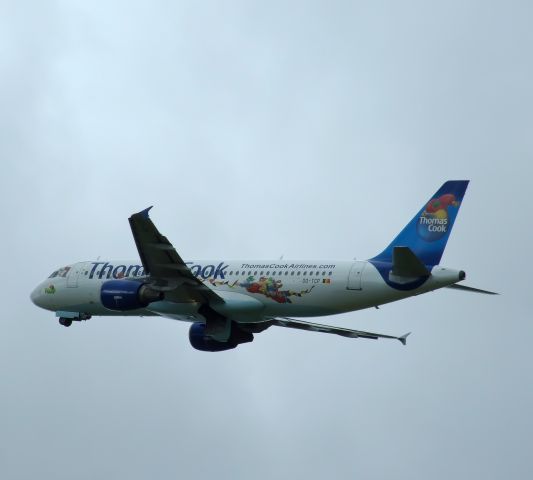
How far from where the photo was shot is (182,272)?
46812mm

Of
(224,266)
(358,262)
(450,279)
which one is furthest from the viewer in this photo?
(224,266)

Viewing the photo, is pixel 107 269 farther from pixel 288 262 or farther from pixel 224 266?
pixel 288 262

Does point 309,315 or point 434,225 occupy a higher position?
Answer: point 434,225

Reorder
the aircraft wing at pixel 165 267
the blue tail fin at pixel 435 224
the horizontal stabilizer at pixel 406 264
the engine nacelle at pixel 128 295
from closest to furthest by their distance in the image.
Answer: the horizontal stabilizer at pixel 406 264
the aircraft wing at pixel 165 267
the blue tail fin at pixel 435 224
the engine nacelle at pixel 128 295

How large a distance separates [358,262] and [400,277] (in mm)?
2606

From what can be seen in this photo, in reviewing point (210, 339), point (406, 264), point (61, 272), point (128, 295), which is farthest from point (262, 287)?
point (61, 272)

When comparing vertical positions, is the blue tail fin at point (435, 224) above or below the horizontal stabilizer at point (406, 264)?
above

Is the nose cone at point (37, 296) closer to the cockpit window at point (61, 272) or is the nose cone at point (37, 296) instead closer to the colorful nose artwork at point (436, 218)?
the cockpit window at point (61, 272)

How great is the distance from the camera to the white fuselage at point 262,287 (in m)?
45.2

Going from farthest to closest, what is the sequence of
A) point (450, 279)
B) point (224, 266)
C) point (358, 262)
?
point (224, 266) < point (358, 262) < point (450, 279)

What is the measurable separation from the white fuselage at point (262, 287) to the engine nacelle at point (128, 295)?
1218mm

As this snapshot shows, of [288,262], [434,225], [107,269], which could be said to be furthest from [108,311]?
[434,225]

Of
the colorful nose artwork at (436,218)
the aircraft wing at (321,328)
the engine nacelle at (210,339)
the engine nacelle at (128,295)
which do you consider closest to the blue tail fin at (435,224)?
the colorful nose artwork at (436,218)

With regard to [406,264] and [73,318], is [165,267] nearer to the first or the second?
[73,318]
